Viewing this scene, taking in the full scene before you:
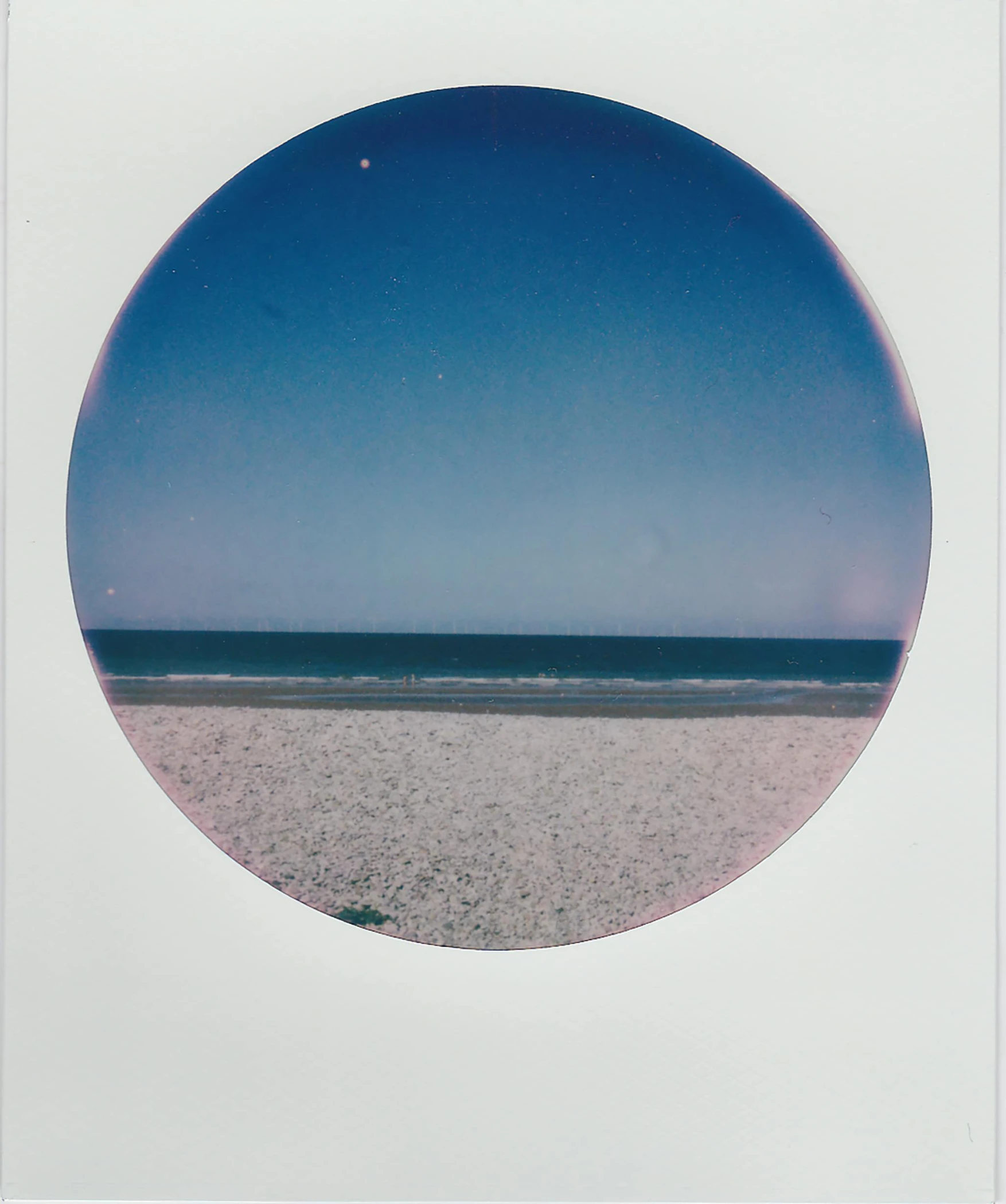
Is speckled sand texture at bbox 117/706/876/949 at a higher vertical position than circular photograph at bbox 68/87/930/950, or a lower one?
lower

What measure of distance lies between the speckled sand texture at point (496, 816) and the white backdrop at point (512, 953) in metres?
0.03

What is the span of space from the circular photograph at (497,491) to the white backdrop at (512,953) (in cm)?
5

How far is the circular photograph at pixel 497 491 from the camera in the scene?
1.07 m

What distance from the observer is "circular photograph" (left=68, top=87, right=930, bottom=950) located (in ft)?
3.52

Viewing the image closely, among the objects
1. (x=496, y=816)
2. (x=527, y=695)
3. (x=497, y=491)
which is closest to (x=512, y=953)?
(x=496, y=816)

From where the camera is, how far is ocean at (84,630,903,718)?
3.61ft

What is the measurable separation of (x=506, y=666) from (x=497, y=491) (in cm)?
44

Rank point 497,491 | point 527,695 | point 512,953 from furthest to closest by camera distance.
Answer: point 527,695 → point 497,491 → point 512,953

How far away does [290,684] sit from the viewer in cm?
124

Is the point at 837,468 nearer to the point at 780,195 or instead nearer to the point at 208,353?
the point at 780,195

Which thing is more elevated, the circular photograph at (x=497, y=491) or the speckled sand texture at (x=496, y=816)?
the circular photograph at (x=497, y=491)

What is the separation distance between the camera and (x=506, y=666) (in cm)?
149

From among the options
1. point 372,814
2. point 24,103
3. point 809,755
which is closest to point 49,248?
point 24,103

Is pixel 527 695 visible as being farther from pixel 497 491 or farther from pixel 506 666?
pixel 497 491
